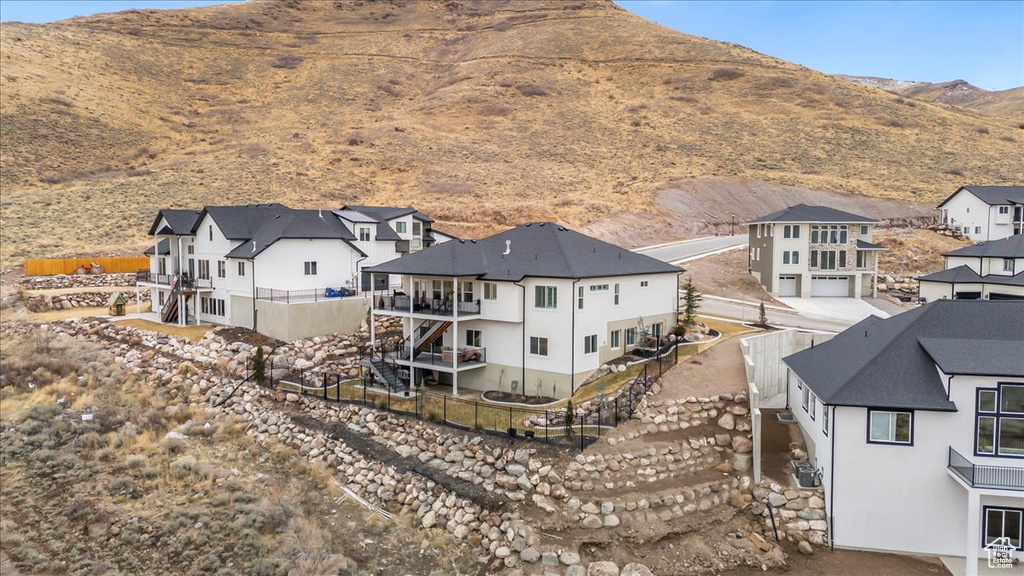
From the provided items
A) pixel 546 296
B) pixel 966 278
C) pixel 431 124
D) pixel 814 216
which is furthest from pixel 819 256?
pixel 431 124

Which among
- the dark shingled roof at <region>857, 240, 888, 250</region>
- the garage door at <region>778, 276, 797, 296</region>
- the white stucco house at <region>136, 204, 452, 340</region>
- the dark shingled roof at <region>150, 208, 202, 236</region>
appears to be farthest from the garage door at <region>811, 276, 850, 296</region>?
the dark shingled roof at <region>150, 208, 202, 236</region>

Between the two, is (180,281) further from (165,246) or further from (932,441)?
(932,441)

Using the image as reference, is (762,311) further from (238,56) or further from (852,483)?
(238,56)

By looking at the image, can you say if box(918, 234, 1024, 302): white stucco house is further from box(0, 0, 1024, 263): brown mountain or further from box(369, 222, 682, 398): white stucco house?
box(0, 0, 1024, 263): brown mountain

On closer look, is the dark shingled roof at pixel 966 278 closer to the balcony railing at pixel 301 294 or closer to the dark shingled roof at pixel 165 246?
the balcony railing at pixel 301 294

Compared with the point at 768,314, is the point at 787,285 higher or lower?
higher

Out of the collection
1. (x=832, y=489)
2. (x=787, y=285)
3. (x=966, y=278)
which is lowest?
(x=832, y=489)

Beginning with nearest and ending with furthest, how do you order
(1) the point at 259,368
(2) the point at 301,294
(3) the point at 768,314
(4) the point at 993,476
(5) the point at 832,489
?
(4) the point at 993,476 → (5) the point at 832,489 → (1) the point at 259,368 → (2) the point at 301,294 → (3) the point at 768,314
